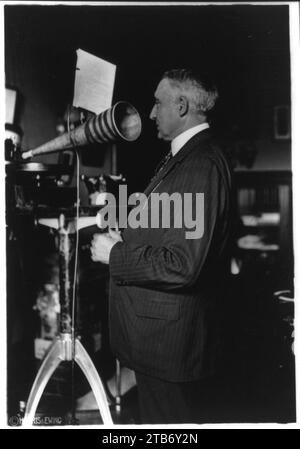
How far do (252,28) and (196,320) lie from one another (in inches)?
57.8

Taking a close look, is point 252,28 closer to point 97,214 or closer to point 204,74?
point 204,74

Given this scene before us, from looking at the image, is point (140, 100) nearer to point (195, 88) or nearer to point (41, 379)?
point (195, 88)

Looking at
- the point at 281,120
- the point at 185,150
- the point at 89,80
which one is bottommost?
the point at 185,150

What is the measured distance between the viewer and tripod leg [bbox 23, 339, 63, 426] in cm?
160

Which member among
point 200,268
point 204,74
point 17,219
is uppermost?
point 204,74

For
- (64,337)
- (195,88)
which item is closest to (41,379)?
(64,337)

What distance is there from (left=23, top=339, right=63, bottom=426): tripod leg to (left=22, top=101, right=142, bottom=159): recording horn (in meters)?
0.77

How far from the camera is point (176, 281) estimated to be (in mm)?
1248

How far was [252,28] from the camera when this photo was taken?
6.53 ft

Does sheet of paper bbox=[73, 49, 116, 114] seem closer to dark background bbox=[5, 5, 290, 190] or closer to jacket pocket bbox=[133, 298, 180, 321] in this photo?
dark background bbox=[5, 5, 290, 190]

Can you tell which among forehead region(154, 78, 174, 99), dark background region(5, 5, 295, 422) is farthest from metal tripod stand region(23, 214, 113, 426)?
forehead region(154, 78, 174, 99)

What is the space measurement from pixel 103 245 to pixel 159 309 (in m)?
0.28

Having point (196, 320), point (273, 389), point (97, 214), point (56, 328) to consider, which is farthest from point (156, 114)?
point (273, 389)

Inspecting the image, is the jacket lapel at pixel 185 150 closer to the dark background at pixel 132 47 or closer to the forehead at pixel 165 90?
the forehead at pixel 165 90
